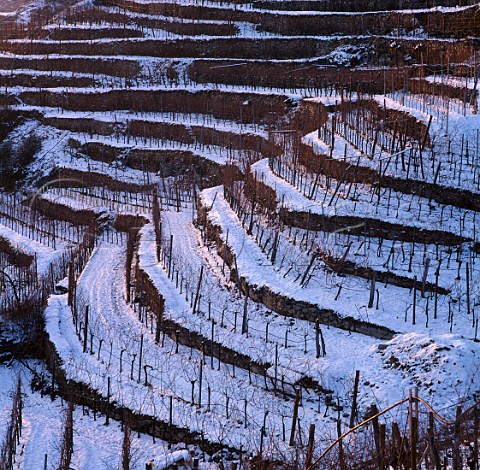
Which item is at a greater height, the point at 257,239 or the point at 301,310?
the point at 257,239

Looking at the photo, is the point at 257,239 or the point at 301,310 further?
the point at 257,239

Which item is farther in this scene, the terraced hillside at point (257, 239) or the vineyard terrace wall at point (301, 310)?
the vineyard terrace wall at point (301, 310)

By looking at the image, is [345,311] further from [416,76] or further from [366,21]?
[366,21]

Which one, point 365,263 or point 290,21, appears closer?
point 365,263

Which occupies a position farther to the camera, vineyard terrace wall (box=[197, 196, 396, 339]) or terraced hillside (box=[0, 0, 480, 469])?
vineyard terrace wall (box=[197, 196, 396, 339])

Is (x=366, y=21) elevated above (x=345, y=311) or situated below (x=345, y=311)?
above

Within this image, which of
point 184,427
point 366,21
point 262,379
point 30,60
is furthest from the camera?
point 30,60

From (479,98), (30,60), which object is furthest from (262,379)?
(30,60)

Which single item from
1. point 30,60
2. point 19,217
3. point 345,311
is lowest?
point 19,217
